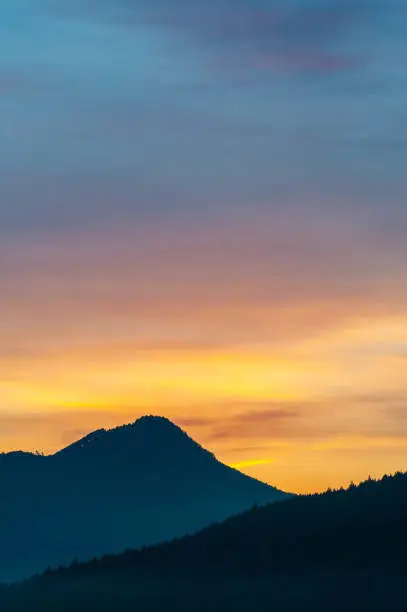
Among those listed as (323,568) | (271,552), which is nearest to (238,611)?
(323,568)

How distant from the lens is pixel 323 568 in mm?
184375

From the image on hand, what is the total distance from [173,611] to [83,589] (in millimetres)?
32387

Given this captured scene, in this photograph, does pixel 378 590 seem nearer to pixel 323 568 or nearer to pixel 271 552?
pixel 323 568

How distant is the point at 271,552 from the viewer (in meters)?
200

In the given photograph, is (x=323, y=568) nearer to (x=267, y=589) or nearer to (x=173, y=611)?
(x=267, y=589)

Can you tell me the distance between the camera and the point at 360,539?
643 feet

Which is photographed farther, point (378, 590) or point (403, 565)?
point (403, 565)

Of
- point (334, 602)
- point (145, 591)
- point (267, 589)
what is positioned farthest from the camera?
point (145, 591)

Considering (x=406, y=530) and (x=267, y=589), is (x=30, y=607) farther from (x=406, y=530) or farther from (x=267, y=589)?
(x=406, y=530)

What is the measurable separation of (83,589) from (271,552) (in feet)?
96.8

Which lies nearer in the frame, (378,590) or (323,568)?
(378,590)

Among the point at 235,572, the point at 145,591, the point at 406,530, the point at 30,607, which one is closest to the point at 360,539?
the point at 406,530

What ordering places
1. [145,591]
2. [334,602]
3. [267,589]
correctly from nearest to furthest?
[334,602]
[267,589]
[145,591]

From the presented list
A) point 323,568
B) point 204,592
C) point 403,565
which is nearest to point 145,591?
point 204,592
